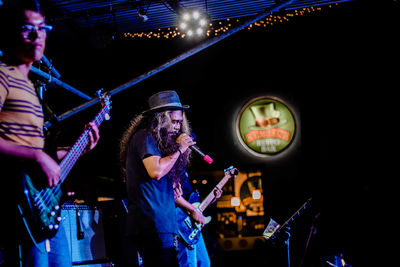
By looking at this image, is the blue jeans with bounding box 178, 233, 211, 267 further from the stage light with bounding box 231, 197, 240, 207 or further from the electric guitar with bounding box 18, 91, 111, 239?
the stage light with bounding box 231, 197, 240, 207

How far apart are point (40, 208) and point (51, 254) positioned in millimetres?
466

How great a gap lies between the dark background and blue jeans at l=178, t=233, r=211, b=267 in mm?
2894

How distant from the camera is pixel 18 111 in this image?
181 centimetres

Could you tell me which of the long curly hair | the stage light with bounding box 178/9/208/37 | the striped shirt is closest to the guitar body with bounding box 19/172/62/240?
the striped shirt

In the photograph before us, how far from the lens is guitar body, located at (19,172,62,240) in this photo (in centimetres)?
171

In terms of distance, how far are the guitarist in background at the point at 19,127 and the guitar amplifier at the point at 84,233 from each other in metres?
1.76

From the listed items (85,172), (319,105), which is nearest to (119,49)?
(85,172)

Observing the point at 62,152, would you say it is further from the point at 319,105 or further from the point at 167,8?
the point at 319,105

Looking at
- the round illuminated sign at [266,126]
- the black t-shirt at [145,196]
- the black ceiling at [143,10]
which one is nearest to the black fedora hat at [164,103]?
the black t-shirt at [145,196]

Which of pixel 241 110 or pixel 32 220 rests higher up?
A: pixel 241 110

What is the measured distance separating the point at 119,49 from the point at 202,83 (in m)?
1.84

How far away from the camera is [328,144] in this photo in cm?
754

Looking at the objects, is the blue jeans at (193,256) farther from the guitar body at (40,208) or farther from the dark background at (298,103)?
the dark background at (298,103)

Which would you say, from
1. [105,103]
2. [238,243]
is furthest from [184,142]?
[238,243]
